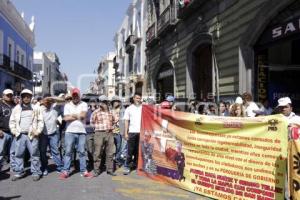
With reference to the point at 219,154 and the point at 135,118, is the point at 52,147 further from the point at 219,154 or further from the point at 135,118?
the point at 219,154

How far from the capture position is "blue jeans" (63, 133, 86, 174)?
890 centimetres

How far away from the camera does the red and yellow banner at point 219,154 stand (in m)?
5.91

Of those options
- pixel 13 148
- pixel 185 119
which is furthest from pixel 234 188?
pixel 13 148

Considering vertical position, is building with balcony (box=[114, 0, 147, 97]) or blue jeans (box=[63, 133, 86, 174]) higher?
building with balcony (box=[114, 0, 147, 97])

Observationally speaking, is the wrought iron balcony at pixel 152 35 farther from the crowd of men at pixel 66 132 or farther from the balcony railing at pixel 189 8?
the crowd of men at pixel 66 132

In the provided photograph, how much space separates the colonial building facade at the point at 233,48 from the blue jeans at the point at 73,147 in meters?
5.26

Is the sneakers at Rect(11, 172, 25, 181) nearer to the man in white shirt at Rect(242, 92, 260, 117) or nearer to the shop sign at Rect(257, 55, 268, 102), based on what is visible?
the man in white shirt at Rect(242, 92, 260, 117)

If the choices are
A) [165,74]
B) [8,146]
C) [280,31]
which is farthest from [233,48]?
[165,74]

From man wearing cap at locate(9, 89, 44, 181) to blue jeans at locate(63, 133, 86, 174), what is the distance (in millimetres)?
515

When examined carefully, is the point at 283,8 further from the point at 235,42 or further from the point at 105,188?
the point at 105,188

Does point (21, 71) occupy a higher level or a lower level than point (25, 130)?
higher

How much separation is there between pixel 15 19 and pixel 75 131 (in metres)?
28.4

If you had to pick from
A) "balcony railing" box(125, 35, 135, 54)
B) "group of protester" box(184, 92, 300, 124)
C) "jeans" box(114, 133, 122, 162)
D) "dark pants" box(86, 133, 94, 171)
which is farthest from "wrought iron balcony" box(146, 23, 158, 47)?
"dark pants" box(86, 133, 94, 171)

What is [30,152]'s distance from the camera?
8.77m
